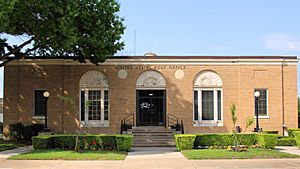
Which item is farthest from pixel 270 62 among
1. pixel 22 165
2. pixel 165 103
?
pixel 22 165

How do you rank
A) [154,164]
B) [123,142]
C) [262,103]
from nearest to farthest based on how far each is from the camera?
[154,164], [123,142], [262,103]

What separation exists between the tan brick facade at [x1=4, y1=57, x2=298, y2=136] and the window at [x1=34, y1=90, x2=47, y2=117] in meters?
0.35

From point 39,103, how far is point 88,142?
33.7ft

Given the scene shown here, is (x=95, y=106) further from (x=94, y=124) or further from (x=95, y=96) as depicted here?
(x=94, y=124)

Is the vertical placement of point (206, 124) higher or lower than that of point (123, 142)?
higher

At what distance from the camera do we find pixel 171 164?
60.4ft

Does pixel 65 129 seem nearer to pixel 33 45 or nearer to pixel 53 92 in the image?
pixel 53 92

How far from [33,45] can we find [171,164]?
12.2m

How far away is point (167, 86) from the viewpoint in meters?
33.2

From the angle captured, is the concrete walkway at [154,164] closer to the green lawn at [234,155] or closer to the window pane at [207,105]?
the green lawn at [234,155]

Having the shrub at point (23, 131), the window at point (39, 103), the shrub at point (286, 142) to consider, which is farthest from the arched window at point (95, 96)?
the shrub at point (286, 142)

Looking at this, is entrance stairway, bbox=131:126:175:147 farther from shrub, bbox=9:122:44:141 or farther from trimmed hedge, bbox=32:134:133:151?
shrub, bbox=9:122:44:141

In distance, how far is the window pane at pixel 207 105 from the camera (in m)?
33.3

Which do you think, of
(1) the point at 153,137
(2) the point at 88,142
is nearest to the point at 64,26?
(2) the point at 88,142
